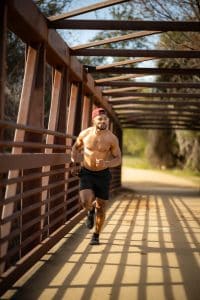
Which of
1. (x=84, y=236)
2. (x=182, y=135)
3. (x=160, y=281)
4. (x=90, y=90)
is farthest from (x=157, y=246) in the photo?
(x=182, y=135)

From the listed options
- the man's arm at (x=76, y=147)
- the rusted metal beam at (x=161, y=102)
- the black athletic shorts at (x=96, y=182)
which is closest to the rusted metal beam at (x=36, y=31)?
the man's arm at (x=76, y=147)

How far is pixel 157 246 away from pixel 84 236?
114 centimetres

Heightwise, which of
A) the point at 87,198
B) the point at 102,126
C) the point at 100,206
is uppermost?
the point at 102,126

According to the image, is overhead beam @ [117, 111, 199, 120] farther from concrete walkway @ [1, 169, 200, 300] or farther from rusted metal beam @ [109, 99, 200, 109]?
concrete walkway @ [1, 169, 200, 300]

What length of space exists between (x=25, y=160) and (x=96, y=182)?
75.7 inches

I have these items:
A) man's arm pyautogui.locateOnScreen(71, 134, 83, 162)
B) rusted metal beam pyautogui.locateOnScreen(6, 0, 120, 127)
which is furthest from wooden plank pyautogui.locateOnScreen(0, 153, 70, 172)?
rusted metal beam pyautogui.locateOnScreen(6, 0, 120, 127)

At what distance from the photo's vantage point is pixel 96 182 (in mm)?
6344

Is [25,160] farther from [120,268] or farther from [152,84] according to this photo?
[152,84]

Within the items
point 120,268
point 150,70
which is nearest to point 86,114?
point 150,70

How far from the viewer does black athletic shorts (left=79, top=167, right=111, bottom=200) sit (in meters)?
6.34

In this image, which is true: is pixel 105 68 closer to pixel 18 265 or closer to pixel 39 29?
pixel 39 29

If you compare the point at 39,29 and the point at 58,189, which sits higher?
the point at 39,29

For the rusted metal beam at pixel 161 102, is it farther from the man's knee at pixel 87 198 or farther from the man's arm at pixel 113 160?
the man's knee at pixel 87 198

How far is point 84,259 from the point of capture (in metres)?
5.43
